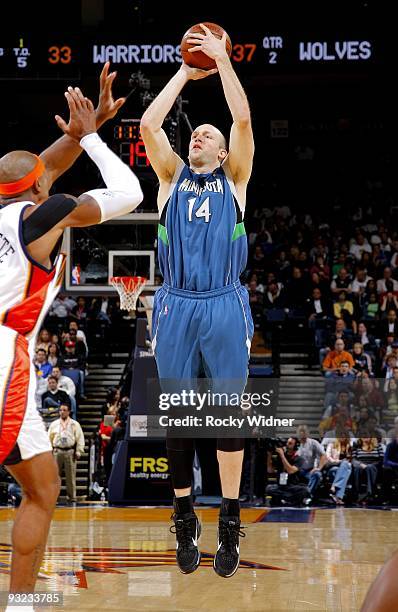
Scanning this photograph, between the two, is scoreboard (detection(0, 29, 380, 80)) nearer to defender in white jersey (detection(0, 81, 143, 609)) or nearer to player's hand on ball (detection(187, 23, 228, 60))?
player's hand on ball (detection(187, 23, 228, 60))

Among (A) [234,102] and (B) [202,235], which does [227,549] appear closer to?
(B) [202,235]

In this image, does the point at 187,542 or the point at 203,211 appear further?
the point at 203,211

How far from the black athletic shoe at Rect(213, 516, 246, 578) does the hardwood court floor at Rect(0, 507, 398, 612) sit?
962mm

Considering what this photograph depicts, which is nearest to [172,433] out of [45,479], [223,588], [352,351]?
[45,479]

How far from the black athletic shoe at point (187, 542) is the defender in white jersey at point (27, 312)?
1355 millimetres

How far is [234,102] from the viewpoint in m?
6.01

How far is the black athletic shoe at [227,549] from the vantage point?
5867 millimetres

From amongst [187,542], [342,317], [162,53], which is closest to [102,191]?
[187,542]

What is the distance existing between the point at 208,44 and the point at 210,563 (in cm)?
498

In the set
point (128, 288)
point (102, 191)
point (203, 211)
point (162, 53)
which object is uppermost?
point (162, 53)

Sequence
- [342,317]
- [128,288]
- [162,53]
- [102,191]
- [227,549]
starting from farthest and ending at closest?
[342,317], [162,53], [128,288], [227,549], [102,191]

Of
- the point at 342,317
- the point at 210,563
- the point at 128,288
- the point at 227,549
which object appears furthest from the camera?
the point at 342,317

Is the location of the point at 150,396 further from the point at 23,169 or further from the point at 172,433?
the point at 23,169

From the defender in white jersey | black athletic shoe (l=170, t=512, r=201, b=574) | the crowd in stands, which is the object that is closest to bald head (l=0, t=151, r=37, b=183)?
the defender in white jersey
